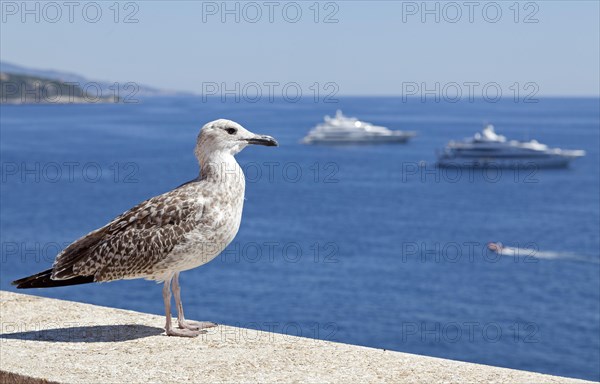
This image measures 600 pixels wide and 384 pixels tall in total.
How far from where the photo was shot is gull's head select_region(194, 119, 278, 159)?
6746 mm

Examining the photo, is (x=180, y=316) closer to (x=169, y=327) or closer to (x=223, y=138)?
(x=169, y=327)

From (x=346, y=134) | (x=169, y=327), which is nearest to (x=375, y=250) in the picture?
(x=169, y=327)

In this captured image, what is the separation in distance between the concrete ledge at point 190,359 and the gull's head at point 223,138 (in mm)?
1479

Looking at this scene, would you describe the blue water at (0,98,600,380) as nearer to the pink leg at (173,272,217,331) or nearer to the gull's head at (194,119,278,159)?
the pink leg at (173,272,217,331)

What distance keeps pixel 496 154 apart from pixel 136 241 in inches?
4328

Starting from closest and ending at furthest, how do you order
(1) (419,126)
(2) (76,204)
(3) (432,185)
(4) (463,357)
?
(4) (463,357), (2) (76,204), (3) (432,185), (1) (419,126)

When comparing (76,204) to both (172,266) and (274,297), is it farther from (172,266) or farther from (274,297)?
(172,266)

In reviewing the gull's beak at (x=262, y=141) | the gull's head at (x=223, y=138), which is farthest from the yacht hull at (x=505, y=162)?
the gull's head at (x=223, y=138)

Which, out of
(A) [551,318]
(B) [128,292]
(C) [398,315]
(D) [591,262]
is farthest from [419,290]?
(B) [128,292]

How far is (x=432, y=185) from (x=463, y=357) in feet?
178

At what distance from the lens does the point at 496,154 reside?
372 feet

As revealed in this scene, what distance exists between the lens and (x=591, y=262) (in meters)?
65.5

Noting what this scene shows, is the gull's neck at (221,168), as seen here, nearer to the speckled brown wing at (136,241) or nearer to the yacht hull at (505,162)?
the speckled brown wing at (136,241)

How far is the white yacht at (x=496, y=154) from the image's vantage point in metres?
112
